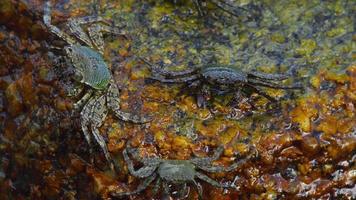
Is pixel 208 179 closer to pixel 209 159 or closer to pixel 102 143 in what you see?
pixel 209 159

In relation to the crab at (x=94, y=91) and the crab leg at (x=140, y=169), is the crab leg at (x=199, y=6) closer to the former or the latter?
the crab at (x=94, y=91)

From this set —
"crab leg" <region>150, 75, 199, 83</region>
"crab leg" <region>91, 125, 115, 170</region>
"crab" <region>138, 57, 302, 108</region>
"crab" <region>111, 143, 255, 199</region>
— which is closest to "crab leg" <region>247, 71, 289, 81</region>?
"crab" <region>138, 57, 302, 108</region>

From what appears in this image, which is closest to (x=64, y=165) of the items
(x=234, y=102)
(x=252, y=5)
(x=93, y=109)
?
(x=93, y=109)

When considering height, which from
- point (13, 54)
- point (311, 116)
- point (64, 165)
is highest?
point (13, 54)

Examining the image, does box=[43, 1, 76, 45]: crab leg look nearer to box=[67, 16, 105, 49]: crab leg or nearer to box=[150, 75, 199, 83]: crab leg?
box=[67, 16, 105, 49]: crab leg

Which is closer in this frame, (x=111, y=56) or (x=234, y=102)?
(x=234, y=102)

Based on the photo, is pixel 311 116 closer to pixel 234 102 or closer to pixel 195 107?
pixel 234 102

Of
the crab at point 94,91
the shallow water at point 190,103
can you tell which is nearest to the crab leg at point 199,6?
the shallow water at point 190,103
